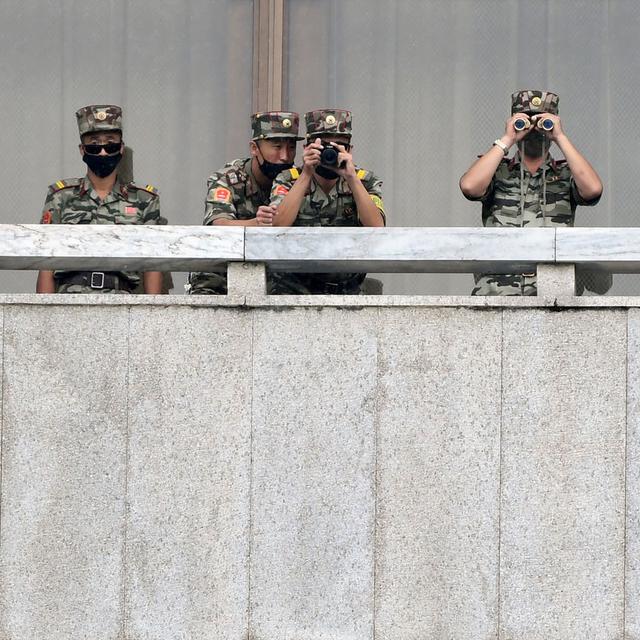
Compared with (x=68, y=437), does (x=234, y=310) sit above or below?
above

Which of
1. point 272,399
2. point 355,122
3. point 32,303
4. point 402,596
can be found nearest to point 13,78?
point 355,122

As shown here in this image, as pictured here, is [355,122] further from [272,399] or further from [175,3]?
[272,399]

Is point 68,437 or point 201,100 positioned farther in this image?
point 201,100

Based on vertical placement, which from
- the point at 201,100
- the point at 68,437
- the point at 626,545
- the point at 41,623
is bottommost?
the point at 41,623

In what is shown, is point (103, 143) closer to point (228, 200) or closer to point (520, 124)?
point (228, 200)

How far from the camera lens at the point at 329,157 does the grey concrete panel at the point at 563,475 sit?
139 cm

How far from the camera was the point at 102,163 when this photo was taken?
890 cm

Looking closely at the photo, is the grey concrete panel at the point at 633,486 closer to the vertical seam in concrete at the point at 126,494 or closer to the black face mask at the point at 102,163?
the vertical seam in concrete at the point at 126,494

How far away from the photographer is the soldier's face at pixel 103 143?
8.84 m

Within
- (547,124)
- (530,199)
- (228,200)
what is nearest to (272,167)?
(228,200)

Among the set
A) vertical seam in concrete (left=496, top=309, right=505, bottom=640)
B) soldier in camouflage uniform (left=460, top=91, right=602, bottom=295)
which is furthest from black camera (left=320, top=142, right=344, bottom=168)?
vertical seam in concrete (left=496, top=309, right=505, bottom=640)

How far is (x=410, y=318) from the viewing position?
732cm

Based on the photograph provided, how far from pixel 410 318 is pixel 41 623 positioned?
2.49 metres

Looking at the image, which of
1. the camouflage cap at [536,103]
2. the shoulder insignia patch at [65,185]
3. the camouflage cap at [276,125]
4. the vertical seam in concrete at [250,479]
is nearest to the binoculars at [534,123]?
the camouflage cap at [536,103]
